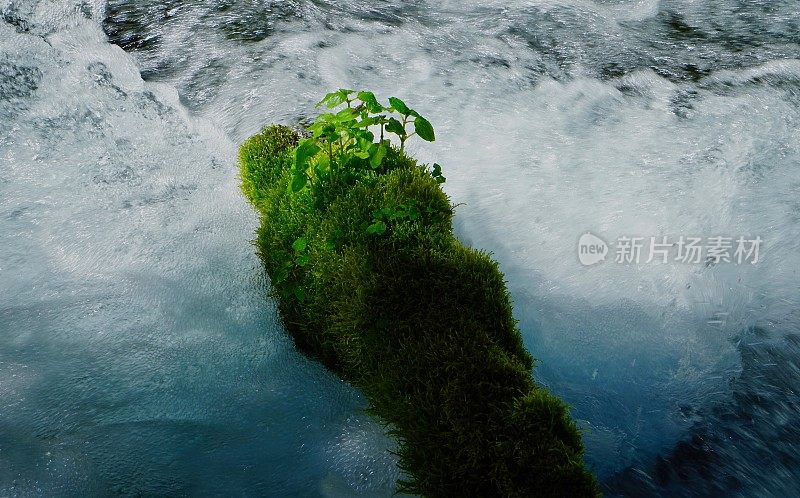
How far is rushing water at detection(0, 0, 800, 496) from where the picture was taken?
3307 millimetres

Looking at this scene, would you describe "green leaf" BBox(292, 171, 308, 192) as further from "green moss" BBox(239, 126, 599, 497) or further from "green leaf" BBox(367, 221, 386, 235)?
"green leaf" BBox(367, 221, 386, 235)

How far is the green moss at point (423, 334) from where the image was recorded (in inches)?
99.0

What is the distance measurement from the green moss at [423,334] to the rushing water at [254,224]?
45 cm

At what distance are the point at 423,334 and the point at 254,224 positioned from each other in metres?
1.87

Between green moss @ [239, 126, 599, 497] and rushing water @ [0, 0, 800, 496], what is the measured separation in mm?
450

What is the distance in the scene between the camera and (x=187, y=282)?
12.9ft

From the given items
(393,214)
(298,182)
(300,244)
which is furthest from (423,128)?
(300,244)

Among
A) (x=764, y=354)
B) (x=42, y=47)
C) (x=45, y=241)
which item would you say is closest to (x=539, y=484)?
(x=764, y=354)

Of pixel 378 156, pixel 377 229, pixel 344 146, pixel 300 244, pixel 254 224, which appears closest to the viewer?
pixel 377 229

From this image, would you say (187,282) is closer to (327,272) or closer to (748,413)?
(327,272)

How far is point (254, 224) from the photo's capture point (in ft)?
14.2

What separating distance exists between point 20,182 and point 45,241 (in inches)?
27.4

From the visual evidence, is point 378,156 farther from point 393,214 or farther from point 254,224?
point 254,224

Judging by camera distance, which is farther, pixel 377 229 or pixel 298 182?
pixel 298 182
